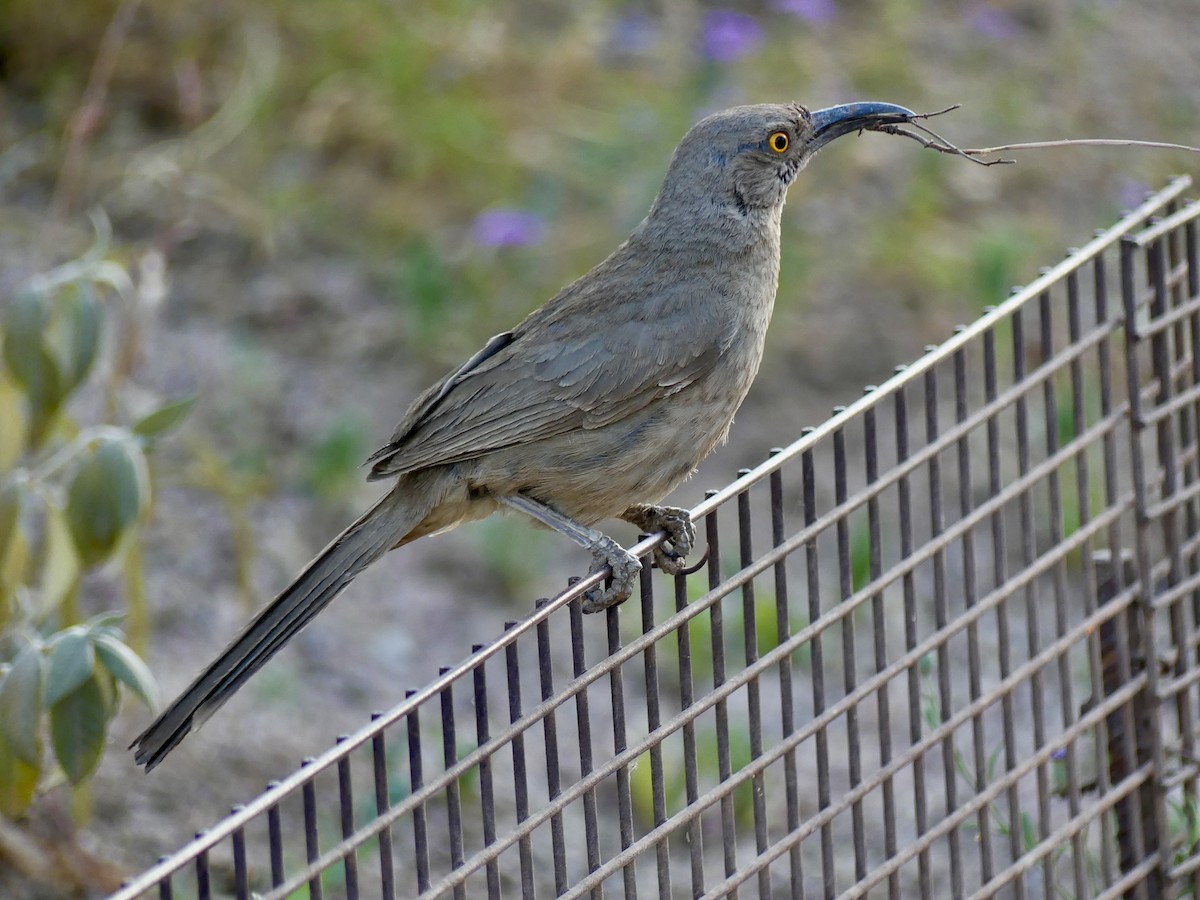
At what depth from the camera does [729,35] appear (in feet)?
21.3

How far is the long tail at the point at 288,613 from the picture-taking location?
2.54 meters

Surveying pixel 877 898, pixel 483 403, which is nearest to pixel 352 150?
pixel 483 403

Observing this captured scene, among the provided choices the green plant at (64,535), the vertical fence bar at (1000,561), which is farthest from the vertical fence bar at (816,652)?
the green plant at (64,535)

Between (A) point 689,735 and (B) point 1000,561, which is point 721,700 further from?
(B) point 1000,561

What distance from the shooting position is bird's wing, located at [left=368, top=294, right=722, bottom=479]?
11.0 ft

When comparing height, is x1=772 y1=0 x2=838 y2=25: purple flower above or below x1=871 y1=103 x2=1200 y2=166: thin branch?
above

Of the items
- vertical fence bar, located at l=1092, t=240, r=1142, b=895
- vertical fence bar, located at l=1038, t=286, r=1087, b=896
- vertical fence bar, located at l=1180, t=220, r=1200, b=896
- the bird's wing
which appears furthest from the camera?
the bird's wing

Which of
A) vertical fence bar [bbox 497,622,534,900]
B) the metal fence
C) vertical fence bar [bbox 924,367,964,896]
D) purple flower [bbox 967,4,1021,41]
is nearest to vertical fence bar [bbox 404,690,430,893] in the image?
the metal fence

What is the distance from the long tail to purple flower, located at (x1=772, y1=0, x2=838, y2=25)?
160 inches

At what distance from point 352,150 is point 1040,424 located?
3030mm

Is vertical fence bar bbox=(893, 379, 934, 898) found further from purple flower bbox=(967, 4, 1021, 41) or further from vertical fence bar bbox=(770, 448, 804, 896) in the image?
purple flower bbox=(967, 4, 1021, 41)

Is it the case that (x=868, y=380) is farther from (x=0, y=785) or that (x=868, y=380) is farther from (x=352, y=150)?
(x=0, y=785)

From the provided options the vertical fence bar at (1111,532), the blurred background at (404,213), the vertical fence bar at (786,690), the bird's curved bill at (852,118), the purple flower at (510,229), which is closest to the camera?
the vertical fence bar at (786,690)

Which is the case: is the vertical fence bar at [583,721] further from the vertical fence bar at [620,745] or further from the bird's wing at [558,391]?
the bird's wing at [558,391]
